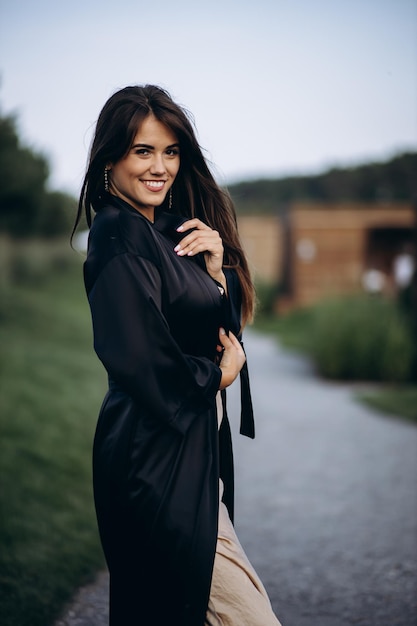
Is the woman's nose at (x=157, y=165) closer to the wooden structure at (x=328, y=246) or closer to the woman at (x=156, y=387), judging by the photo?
the woman at (x=156, y=387)

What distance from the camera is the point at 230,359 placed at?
221cm

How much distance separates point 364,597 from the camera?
3998 mm

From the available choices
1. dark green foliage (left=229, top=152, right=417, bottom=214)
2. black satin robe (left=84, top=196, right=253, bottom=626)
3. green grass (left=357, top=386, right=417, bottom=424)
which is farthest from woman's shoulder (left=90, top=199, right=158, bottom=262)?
dark green foliage (left=229, top=152, right=417, bottom=214)

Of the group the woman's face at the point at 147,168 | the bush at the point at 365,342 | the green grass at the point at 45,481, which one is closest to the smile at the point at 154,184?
the woman's face at the point at 147,168

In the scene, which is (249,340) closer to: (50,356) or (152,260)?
(50,356)

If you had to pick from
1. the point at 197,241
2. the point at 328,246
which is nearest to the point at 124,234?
the point at 197,241

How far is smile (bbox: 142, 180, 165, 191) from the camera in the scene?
225 cm

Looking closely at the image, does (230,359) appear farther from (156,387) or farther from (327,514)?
(327,514)

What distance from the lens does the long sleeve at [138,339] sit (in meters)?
1.93

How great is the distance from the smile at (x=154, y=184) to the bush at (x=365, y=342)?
34.4ft

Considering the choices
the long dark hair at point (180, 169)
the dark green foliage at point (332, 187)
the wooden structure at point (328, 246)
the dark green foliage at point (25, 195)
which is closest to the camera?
the long dark hair at point (180, 169)

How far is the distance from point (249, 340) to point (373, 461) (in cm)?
1378

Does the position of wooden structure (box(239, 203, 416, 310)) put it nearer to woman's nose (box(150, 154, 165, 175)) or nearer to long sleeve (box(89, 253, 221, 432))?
woman's nose (box(150, 154, 165, 175))

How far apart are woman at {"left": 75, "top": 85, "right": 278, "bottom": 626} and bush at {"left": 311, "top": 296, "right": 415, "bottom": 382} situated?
10486mm
